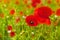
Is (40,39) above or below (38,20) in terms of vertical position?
below

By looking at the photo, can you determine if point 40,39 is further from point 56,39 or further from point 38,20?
point 38,20

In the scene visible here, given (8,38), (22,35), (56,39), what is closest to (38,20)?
(22,35)

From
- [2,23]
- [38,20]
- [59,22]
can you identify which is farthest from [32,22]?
[2,23]

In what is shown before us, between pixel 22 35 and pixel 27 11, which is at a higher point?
pixel 27 11

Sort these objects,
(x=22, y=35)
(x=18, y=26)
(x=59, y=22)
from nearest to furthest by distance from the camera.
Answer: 1. (x=22, y=35)
2. (x=59, y=22)
3. (x=18, y=26)

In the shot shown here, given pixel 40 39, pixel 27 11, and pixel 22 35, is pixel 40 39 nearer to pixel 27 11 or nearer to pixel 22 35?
pixel 22 35

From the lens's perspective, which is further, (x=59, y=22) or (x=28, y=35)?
(x=59, y=22)

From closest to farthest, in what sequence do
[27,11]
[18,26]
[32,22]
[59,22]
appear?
[32,22] → [59,22] → [18,26] → [27,11]

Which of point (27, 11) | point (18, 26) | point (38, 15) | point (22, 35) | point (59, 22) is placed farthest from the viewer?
point (27, 11)

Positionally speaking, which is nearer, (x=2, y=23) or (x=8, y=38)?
(x=8, y=38)
